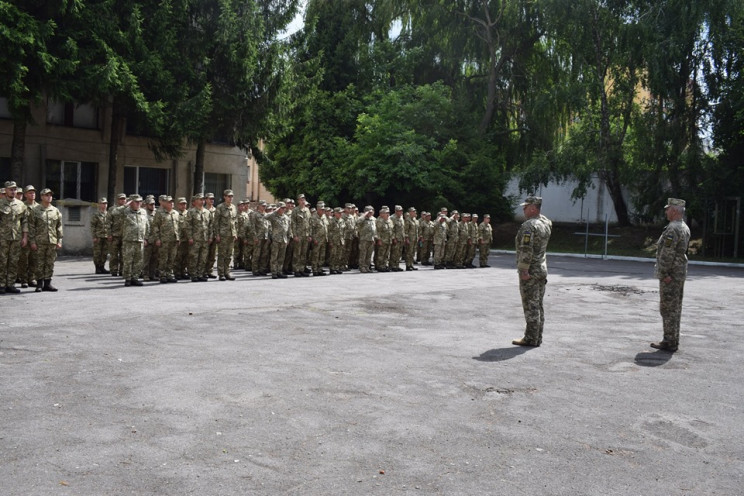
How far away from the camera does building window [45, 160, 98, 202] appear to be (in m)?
29.2

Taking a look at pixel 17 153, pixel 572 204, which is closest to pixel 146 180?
pixel 17 153

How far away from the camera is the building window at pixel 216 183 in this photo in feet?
116

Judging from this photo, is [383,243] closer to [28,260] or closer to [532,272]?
[28,260]

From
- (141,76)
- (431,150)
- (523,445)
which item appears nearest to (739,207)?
(431,150)

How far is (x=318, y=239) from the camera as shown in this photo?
811 inches

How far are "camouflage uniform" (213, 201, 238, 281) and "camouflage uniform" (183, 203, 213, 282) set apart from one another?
29 centimetres

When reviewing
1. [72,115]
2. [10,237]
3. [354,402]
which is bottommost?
[354,402]

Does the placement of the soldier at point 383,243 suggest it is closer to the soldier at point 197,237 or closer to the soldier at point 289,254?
the soldier at point 289,254

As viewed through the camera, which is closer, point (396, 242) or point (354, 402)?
point (354, 402)

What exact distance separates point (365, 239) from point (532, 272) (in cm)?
1244

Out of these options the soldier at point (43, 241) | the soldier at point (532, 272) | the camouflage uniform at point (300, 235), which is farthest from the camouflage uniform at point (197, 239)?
the soldier at point (532, 272)

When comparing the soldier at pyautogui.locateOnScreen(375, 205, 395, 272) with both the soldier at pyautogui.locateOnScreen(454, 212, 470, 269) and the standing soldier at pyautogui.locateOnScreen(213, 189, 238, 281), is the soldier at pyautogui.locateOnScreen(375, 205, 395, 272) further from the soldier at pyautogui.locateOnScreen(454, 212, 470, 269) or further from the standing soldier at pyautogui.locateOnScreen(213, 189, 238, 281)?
the standing soldier at pyautogui.locateOnScreen(213, 189, 238, 281)

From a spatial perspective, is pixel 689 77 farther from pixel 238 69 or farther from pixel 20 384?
pixel 20 384

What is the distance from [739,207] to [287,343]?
27.9 metres
